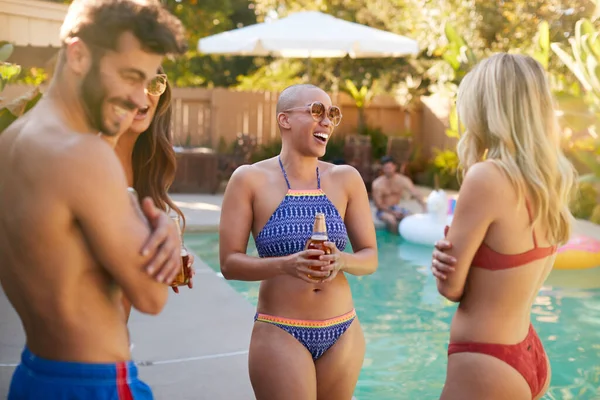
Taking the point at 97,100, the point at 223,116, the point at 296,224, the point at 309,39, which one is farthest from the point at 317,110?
the point at 223,116

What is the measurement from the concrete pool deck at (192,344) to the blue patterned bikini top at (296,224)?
5.64ft

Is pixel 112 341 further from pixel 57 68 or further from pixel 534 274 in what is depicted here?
pixel 534 274

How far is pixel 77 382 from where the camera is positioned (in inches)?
73.7

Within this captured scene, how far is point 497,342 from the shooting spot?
261 centimetres

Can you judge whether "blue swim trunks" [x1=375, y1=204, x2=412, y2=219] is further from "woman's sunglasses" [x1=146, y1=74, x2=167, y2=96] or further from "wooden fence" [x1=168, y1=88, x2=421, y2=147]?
"woman's sunglasses" [x1=146, y1=74, x2=167, y2=96]

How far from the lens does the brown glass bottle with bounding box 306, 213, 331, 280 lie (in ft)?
9.64

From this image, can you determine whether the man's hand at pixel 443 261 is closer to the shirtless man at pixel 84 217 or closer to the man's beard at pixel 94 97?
the shirtless man at pixel 84 217

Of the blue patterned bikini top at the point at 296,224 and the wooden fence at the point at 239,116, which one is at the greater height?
the blue patterned bikini top at the point at 296,224

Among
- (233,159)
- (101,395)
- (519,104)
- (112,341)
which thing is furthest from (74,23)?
(233,159)

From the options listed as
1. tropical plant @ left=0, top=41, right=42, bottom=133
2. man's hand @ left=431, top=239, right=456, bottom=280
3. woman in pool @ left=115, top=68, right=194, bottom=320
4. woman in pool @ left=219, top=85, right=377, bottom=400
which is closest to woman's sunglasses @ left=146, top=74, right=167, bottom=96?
woman in pool @ left=115, top=68, right=194, bottom=320

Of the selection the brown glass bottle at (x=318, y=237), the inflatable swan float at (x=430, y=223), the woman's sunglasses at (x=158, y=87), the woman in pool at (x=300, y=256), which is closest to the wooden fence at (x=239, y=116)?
the inflatable swan float at (x=430, y=223)

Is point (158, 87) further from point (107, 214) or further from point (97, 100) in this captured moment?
point (107, 214)

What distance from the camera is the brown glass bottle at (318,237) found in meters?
2.94

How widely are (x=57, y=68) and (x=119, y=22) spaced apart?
24 centimetres
